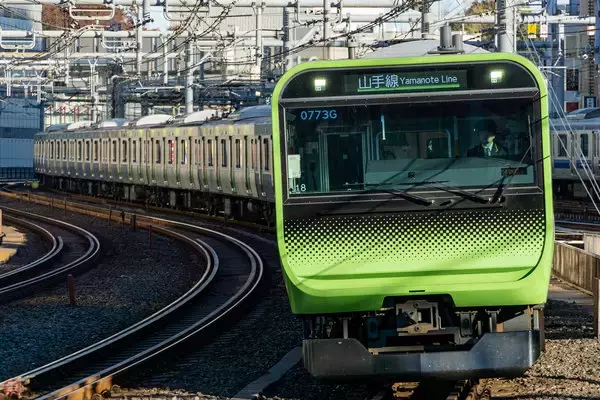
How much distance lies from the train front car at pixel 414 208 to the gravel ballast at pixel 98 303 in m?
4.09

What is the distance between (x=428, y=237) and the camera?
941 cm

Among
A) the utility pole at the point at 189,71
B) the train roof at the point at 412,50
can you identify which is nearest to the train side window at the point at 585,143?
the utility pole at the point at 189,71

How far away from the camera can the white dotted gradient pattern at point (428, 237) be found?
9367mm

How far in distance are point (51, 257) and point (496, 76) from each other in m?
16.5

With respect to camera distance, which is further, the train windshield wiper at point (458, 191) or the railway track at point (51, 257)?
the railway track at point (51, 257)

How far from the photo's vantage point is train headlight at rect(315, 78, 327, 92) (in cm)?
955

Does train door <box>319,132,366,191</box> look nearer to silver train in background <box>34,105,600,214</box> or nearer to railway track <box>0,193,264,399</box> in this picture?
railway track <box>0,193,264,399</box>

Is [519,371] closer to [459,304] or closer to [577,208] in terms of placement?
[459,304]

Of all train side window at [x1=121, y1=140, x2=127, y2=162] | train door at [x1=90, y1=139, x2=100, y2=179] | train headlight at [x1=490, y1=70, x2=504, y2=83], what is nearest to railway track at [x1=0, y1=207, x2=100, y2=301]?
train side window at [x1=121, y1=140, x2=127, y2=162]

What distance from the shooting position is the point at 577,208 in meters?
34.8

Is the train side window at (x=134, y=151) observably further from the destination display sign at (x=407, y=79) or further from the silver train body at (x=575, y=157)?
the destination display sign at (x=407, y=79)

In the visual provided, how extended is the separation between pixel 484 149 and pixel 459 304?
1.18 m

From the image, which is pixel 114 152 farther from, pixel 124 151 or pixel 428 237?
pixel 428 237

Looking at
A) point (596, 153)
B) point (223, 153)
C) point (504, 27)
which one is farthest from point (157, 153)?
point (504, 27)
